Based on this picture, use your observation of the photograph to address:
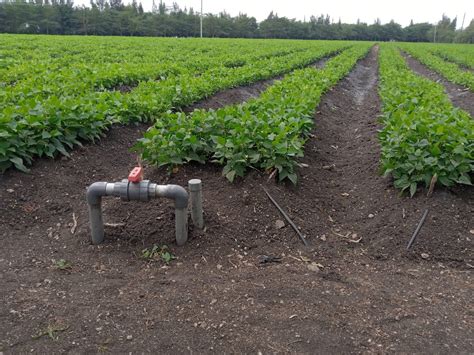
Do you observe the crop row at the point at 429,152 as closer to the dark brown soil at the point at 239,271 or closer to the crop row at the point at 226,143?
the dark brown soil at the point at 239,271

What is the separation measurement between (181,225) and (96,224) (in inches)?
31.4

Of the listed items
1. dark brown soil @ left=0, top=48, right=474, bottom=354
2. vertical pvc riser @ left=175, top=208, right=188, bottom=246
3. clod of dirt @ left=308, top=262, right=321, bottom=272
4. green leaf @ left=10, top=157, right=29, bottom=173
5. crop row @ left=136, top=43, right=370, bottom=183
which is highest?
crop row @ left=136, top=43, right=370, bottom=183

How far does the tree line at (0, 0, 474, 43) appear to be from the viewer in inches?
2552

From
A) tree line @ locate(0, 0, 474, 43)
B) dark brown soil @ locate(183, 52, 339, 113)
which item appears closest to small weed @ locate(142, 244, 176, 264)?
dark brown soil @ locate(183, 52, 339, 113)

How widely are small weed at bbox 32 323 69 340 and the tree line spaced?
6817 cm

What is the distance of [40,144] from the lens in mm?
5207

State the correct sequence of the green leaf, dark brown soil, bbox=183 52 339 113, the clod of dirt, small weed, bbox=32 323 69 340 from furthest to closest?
dark brown soil, bbox=183 52 339 113 → the green leaf → the clod of dirt → small weed, bbox=32 323 69 340

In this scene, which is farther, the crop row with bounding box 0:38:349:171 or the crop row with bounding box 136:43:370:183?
the crop row with bounding box 0:38:349:171

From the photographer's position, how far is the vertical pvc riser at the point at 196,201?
3793 millimetres

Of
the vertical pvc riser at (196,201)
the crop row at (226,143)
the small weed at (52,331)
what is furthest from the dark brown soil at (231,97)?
the small weed at (52,331)

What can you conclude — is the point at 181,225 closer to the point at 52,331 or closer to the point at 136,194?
the point at 136,194

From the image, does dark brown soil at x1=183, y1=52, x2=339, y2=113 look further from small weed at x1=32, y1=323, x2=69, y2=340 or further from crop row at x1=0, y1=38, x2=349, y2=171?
small weed at x1=32, y1=323, x2=69, y2=340

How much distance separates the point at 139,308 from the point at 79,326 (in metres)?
0.42

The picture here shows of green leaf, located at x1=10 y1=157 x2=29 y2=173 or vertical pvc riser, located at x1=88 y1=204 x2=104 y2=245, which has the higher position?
green leaf, located at x1=10 y1=157 x2=29 y2=173
